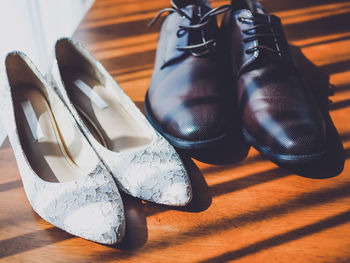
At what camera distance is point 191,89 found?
654 millimetres

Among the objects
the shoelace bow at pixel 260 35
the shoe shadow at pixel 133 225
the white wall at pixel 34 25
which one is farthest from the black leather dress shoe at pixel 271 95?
the white wall at pixel 34 25

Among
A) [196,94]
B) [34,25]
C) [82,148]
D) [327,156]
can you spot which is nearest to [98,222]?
[82,148]

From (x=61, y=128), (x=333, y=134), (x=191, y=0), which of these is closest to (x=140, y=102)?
(x=61, y=128)

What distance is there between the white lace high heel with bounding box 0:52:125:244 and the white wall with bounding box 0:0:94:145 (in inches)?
2.5

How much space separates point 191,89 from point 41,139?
0.98 ft

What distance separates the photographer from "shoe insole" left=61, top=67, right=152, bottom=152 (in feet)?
2.10

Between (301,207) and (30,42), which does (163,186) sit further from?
(30,42)

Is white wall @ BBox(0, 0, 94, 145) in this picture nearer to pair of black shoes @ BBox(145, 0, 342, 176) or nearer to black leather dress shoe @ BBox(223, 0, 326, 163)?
pair of black shoes @ BBox(145, 0, 342, 176)

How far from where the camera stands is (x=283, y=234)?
1.65 ft

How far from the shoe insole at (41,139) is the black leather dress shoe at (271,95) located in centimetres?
31

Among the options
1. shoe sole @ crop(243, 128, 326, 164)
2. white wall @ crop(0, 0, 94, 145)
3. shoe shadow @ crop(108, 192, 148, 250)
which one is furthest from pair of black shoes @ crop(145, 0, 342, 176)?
white wall @ crop(0, 0, 94, 145)

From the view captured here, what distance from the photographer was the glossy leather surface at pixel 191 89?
1.98 feet

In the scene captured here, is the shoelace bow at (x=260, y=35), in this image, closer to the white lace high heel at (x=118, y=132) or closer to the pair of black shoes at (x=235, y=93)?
the pair of black shoes at (x=235, y=93)

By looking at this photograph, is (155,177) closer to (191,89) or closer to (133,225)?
(133,225)
